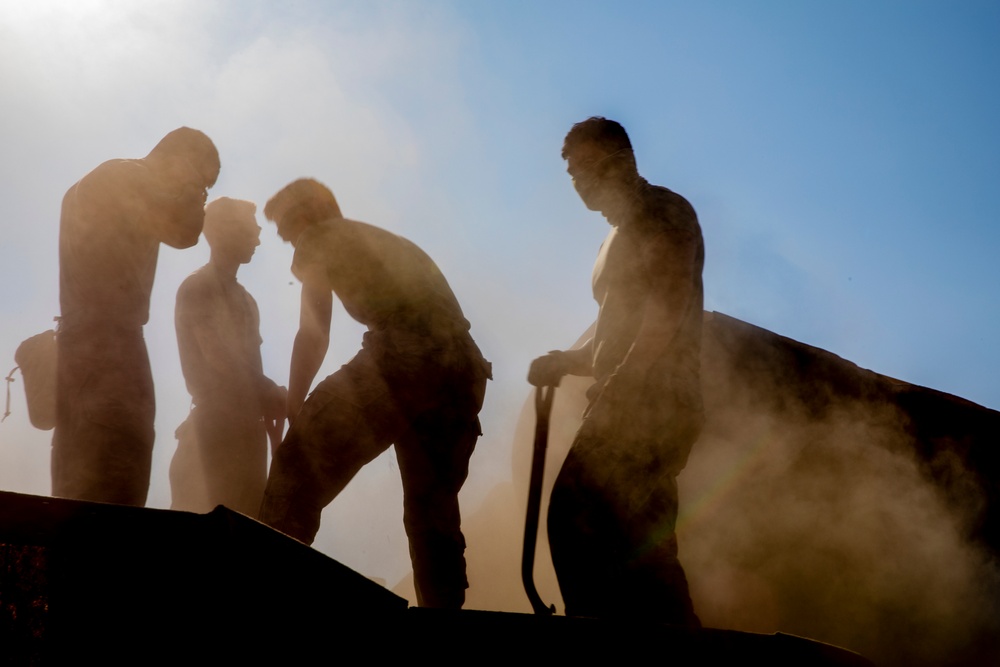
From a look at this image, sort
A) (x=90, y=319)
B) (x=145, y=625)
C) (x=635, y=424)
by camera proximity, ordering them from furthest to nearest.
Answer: (x=90, y=319) < (x=635, y=424) < (x=145, y=625)

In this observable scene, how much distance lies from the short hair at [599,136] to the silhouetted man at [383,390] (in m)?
0.86

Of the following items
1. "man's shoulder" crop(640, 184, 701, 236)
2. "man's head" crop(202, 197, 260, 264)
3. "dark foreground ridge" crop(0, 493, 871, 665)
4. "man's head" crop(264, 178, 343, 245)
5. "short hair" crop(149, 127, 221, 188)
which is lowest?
"dark foreground ridge" crop(0, 493, 871, 665)

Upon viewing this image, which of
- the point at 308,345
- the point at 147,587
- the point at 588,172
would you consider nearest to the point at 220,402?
the point at 308,345

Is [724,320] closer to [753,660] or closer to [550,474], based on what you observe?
[550,474]

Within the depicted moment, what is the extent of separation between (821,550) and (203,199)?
12.3 ft

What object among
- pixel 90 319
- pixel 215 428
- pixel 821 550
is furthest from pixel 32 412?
pixel 821 550

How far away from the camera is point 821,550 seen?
5.12 metres

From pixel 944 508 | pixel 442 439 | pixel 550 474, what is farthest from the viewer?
pixel 550 474

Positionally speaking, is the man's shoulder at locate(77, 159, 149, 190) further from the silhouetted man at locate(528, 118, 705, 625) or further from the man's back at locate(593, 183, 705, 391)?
the man's back at locate(593, 183, 705, 391)

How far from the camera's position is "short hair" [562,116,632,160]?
364cm

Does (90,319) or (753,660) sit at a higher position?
(90,319)

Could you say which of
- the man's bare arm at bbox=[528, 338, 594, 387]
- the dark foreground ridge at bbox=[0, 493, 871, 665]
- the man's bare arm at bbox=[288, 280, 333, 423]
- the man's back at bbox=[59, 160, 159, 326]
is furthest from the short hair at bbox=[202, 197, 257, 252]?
the dark foreground ridge at bbox=[0, 493, 871, 665]

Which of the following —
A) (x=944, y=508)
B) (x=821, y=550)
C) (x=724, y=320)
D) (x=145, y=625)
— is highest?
(x=724, y=320)

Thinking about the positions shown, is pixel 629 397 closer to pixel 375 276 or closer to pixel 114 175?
pixel 375 276
